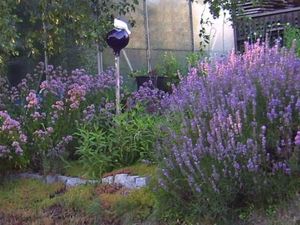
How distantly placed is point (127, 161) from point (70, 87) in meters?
1.45

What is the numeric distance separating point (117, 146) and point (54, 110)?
111 cm

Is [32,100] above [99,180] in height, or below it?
above

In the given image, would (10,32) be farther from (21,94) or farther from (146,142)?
(146,142)

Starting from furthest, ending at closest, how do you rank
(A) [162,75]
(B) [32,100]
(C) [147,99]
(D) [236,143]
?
(A) [162,75]
(C) [147,99]
(B) [32,100]
(D) [236,143]

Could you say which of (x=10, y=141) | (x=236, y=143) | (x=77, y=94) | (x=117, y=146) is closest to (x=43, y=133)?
(x=10, y=141)

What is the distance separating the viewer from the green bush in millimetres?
6441

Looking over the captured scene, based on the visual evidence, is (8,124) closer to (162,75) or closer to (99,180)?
(99,180)

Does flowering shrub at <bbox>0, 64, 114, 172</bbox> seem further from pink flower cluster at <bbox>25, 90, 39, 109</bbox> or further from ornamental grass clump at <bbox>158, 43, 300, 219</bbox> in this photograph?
ornamental grass clump at <bbox>158, 43, 300, 219</bbox>

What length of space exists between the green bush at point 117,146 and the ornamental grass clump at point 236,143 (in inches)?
51.9

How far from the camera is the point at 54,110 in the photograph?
23.7 ft

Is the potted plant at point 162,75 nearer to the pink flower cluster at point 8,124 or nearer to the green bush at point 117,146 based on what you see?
the green bush at point 117,146

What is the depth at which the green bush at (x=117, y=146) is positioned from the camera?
6441 millimetres

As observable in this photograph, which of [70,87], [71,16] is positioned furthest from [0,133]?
[71,16]

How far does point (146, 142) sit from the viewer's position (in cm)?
643
